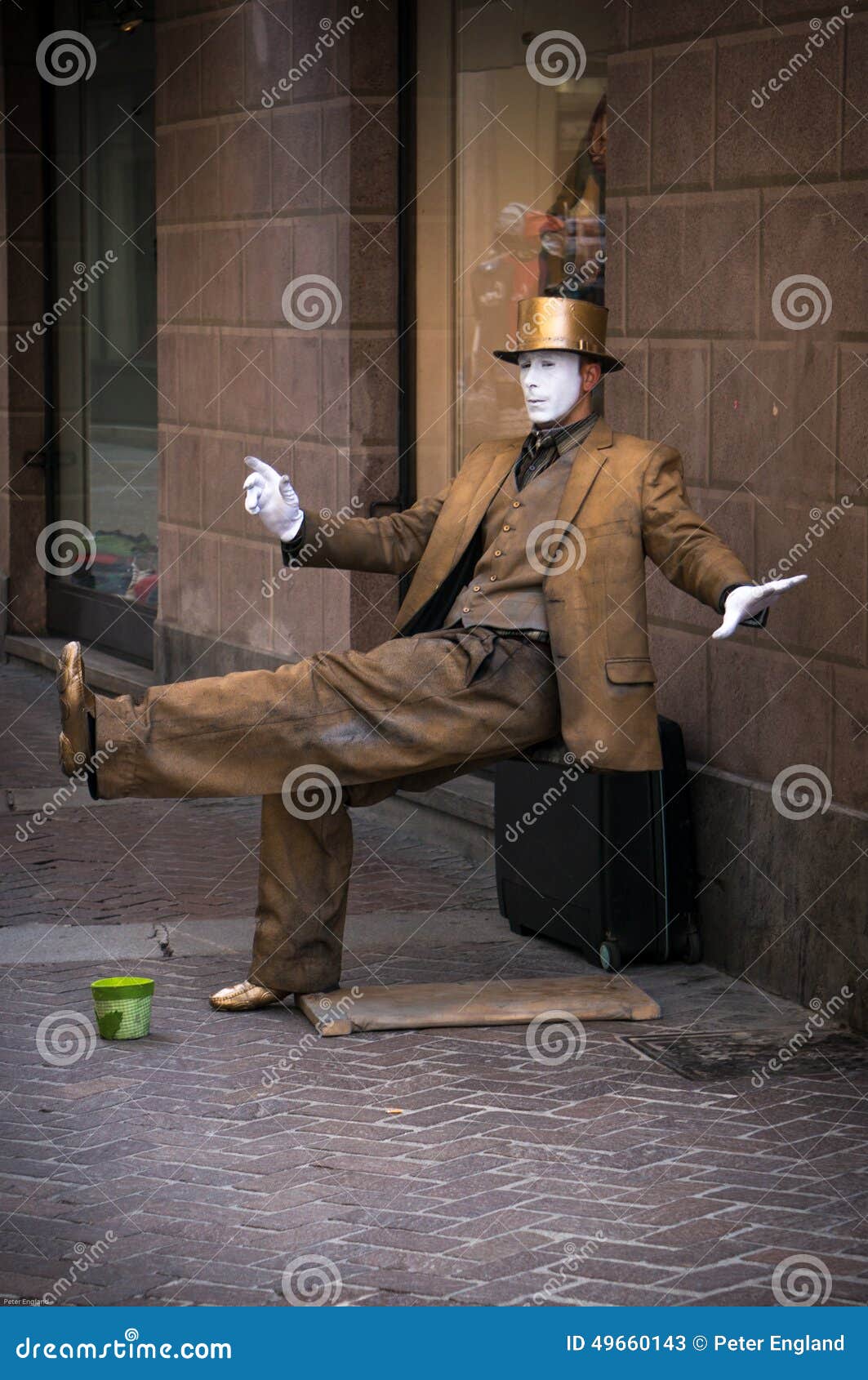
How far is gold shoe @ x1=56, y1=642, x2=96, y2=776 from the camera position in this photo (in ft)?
17.8

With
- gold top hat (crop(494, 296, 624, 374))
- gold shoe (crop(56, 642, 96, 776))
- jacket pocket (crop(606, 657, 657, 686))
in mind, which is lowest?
gold shoe (crop(56, 642, 96, 776))

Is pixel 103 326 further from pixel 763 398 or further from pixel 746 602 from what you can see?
pixel 746 602

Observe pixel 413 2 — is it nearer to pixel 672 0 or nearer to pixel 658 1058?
pixel 672 0

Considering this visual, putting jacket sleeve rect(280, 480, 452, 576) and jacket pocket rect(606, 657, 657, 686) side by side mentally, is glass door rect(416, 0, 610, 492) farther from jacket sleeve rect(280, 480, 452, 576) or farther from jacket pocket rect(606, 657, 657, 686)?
jacket pocket rect(606, 657, 657, 686)

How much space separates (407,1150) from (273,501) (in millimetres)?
1817

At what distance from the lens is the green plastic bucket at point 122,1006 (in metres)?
5.72

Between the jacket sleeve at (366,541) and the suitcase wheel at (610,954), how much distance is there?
1289mm

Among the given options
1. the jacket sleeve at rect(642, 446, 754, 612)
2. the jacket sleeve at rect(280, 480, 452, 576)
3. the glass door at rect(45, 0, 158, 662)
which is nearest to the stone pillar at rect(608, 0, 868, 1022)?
the jacket sleeve at rect(642, 446, 754, 612)

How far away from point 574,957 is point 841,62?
2.77m

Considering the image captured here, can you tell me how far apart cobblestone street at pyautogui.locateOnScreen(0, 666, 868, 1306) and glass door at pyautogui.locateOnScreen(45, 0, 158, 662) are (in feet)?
16.4

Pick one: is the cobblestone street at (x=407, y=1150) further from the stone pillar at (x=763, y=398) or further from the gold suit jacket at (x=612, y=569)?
the gold suit jacket at (x=612, y=569)

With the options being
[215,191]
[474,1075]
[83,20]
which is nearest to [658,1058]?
[474,1075]

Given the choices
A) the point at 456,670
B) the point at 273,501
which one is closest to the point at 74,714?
the point at 273,501

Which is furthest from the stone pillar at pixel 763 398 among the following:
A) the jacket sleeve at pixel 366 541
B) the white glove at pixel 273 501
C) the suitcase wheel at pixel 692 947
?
→ the white glove at pixel 273 501
